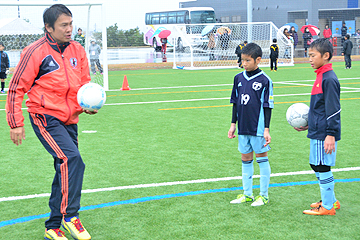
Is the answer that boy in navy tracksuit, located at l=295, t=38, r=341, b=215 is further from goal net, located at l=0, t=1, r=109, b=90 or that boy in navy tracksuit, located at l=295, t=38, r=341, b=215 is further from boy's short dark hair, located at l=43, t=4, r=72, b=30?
goal net, located at l=0, t=1, r=109, b=90

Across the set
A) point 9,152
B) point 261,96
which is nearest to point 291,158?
point 261,96

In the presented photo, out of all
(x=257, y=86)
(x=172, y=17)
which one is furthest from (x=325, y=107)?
(x=172, y=17)

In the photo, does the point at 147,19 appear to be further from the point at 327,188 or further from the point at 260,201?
the point at 327,188

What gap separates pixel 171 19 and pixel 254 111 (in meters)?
37.0

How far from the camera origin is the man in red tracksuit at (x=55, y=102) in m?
3.46

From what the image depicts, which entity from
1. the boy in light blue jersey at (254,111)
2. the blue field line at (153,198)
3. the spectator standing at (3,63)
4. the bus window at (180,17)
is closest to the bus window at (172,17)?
the bus window at (180,17)

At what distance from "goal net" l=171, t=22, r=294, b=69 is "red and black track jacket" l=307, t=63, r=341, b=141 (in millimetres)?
23194

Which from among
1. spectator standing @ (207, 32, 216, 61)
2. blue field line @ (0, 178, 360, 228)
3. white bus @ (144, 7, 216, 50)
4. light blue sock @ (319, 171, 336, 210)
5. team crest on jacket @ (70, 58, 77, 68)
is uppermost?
white bus @ (144, 7, 216, 50)

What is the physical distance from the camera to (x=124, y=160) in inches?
247

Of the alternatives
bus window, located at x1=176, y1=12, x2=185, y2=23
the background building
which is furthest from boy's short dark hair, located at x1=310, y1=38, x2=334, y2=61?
the background building

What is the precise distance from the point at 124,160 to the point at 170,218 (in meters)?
2.33

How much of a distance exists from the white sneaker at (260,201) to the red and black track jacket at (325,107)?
0.84 meters

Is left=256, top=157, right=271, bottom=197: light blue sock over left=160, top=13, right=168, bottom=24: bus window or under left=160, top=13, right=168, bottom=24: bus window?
under

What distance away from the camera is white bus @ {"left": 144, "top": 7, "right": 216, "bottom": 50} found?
38.6m
